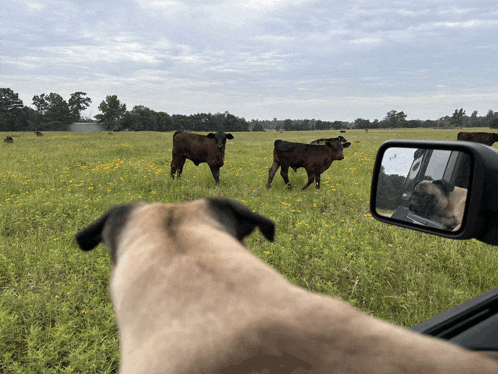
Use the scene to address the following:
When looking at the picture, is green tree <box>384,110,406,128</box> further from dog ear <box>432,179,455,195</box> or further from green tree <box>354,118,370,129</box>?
dog ear <box>432,179,455,195</box>

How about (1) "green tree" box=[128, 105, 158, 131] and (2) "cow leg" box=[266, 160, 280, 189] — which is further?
(1) "green tree" box=[128, 105, 158, 131]

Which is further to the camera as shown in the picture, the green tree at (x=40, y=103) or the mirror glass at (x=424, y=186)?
the green tree at (x=40, y=103)

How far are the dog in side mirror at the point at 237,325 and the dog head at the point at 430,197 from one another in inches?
43.9

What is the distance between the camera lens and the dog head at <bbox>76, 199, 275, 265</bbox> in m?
1.15

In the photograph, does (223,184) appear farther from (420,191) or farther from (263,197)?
(420,191)

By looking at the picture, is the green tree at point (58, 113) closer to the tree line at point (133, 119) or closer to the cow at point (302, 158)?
the tree line at point (133, 119)

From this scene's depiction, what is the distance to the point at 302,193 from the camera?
755cm

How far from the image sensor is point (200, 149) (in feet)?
31.2

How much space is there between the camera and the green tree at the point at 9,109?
72.8 m

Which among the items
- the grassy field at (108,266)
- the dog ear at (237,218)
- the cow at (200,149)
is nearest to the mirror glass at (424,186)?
the dog ear at (237,218)

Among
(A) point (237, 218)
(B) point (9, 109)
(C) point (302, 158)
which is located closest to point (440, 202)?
(A) point (237, 218)

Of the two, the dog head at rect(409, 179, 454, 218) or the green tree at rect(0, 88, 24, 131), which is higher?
the green tree at rect(0, 88, 24, 131)

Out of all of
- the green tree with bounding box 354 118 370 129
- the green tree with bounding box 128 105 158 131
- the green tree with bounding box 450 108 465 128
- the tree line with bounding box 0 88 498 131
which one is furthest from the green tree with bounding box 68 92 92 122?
the green tree with bounding box 450 108 465 128

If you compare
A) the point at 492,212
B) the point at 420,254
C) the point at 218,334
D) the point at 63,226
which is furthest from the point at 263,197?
the point at 218,334
